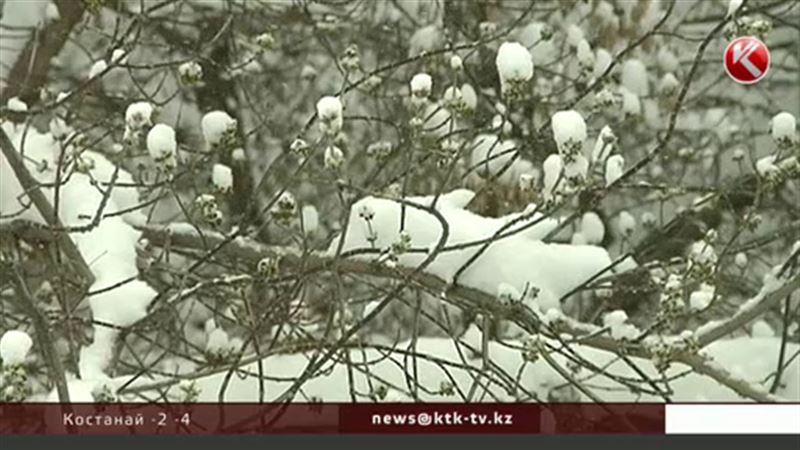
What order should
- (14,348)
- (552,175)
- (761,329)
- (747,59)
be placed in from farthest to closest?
(761,329) < (747,59) < (552,175) < (14,348)

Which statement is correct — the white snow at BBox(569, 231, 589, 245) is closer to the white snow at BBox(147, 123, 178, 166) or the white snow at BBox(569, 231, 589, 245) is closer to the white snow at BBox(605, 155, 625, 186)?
the white snow at BBox(605, 155, 625, 186)

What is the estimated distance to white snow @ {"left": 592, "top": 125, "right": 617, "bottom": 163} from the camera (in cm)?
131

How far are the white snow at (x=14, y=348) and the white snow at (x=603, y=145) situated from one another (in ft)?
2.00

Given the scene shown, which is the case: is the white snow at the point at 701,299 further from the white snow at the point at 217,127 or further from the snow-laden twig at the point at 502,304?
the white snow at the point at 217,127

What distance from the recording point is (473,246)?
4.55 feet

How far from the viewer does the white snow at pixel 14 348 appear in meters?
1.18

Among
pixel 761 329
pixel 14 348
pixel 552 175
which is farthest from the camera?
pixel 761 329

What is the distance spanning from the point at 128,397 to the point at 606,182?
57 centimetres

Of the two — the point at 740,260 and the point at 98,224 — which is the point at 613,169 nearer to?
the point at 740,260

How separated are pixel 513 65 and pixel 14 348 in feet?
1.79

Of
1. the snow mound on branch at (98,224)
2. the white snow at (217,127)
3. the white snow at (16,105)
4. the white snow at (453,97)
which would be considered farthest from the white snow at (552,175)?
the white snow at (16,105)

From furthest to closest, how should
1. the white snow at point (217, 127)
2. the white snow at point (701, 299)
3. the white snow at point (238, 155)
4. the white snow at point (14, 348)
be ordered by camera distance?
the white snow at point (238, 155), the white snow at point (701, 299), the white snow at point (217, 127), the white snow at point (14, 348)

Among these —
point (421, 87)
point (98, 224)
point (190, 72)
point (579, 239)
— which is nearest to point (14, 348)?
point (98, 224)

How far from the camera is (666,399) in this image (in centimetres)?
131
